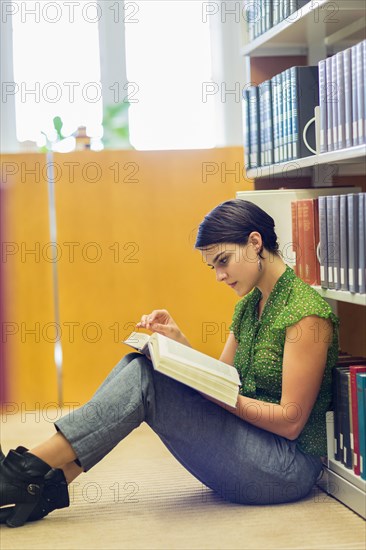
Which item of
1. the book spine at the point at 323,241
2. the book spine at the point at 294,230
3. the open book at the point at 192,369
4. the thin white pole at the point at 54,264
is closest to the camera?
the open book at the point at 192,369

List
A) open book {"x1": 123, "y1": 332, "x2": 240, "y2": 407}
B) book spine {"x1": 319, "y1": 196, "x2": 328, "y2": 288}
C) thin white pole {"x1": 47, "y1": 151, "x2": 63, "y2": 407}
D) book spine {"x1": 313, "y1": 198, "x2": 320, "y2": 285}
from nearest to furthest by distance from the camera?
1. open book {"x1": 123, "y1": 332, "x2": 240, "y2": 407}
2. book spine {"x1": 319, "y1": 196, "x2": 328, "y2": 288}
3. book spine {"x1": 313, "y1": 198, "x2": 320, "y2": 285}
4. thin white pole {"x1": 47, "y1": 151, "x2": 63, "y2": 407}

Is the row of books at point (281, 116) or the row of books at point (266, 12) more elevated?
the row of books at point (266, 12)

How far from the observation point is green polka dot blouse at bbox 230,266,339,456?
196 cm

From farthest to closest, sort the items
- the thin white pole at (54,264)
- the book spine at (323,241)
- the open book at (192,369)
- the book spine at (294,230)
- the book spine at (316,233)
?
1. the thin white pole at (54,264)
2. the book spine at (294,230)
3. the book spine at (316,233)
4. the book spine at (323,241)
5. the open book at (192,369)

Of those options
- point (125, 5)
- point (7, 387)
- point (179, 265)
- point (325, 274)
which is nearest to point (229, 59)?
point (125, 5)

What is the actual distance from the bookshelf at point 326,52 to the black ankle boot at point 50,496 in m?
0.66

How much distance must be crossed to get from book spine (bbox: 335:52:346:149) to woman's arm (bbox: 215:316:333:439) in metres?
0.44

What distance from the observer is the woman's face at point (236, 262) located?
199cm

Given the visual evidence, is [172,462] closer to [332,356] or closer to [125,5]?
[332,356]

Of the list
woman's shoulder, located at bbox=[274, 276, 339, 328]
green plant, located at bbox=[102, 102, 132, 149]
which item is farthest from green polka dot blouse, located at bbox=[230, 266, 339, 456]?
green plant, located at bbox=[102, 102, 132, 149]

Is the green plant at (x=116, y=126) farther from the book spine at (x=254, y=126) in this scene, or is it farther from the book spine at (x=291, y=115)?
the book spine at (x=291, y=115)

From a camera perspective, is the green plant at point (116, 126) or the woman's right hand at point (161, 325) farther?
the green plant at point (116, 126)

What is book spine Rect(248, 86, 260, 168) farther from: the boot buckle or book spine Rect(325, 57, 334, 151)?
the boot buckle

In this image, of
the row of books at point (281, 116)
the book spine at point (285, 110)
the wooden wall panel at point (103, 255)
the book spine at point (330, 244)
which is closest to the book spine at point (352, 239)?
the book spine at point (330, 244)
